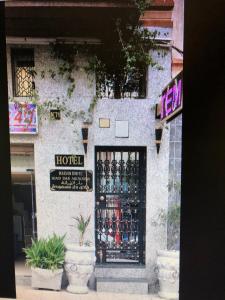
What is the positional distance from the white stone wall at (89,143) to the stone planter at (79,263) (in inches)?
3.2

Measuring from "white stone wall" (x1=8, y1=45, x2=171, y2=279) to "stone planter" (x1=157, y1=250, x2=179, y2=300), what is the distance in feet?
0.21

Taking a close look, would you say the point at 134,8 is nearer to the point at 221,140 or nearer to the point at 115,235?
the point at 221,140

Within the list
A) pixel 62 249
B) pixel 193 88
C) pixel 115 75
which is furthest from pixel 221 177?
pixel 62 249

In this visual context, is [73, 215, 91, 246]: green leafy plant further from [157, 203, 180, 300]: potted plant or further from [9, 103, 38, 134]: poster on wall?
[9, 103, 38, 134]: poster on wall

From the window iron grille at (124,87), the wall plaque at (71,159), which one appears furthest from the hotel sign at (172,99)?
the wall plaque at (71,159)

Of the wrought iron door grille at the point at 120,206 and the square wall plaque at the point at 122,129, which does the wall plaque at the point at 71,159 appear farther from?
the square wall plaque at the point at 122,129

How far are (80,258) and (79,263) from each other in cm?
4

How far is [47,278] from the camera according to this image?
223 centimetres

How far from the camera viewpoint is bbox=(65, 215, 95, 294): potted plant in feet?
7.20

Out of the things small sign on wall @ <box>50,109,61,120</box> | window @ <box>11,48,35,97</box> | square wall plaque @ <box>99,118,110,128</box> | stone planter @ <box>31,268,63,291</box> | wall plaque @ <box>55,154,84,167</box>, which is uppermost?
window @ <box>11,48,35,97</box>

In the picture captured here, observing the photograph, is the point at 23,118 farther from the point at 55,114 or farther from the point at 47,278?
the point at 47,278

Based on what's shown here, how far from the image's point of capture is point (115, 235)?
7.30 feet

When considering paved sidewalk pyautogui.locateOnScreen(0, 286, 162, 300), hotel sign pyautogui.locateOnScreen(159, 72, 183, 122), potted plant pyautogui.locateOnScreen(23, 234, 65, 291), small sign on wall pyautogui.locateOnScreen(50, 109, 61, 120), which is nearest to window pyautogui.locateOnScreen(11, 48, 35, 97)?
small sign on wall pyautogui.locateOnScreen(50, 109, 61, 120)

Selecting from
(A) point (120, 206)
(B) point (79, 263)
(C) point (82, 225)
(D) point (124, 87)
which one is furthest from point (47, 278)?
(D) point (124, 87)
